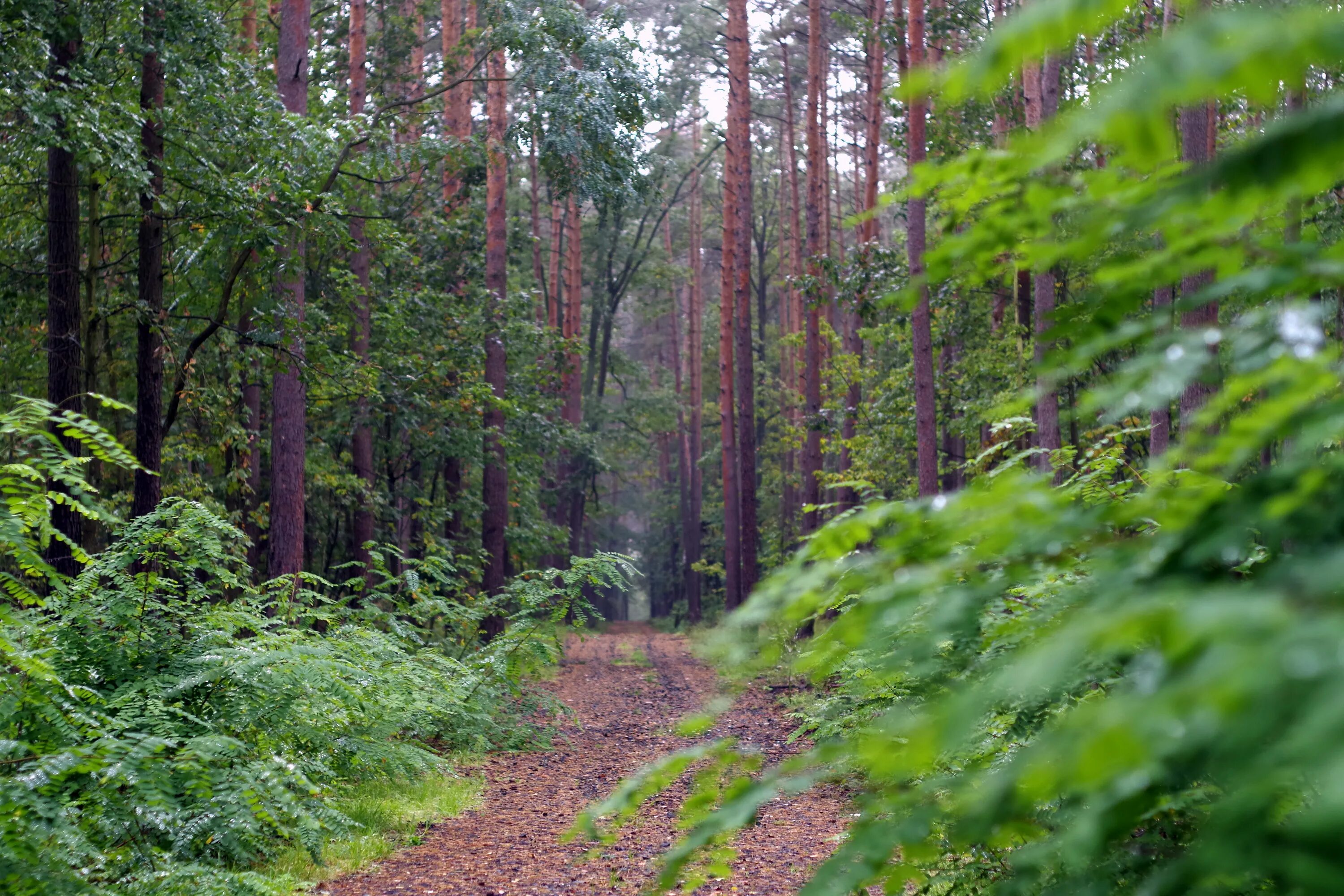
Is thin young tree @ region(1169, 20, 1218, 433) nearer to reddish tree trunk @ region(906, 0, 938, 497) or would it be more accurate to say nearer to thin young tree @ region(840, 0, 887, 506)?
reddish tree trunk @ region(906, 0, 938, 497)

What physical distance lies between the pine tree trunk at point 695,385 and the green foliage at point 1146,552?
104 ft

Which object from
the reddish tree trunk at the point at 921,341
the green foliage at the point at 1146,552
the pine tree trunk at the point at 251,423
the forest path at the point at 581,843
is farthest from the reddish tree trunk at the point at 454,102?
the green foliage at the point at 1146,552

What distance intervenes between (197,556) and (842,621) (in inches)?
197

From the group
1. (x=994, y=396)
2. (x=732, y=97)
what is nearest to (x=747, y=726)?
(x=994, y=396)

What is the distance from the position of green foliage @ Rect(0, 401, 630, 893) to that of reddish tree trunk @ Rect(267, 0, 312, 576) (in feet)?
9.52

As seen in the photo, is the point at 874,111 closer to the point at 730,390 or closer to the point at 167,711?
the point at 730,390

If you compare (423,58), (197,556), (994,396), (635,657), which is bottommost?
(635,657)

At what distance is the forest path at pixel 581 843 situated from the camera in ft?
18.3

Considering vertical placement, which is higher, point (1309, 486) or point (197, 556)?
point (1309, 486)

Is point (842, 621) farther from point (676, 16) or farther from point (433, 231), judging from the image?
point (676, 16)

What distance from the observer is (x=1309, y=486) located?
3.98 ft

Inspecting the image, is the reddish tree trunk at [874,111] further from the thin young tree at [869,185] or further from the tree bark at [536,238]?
the tree bark at [536,238]

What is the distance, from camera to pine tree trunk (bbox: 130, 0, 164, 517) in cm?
914

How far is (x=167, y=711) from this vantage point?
4.96 metres
